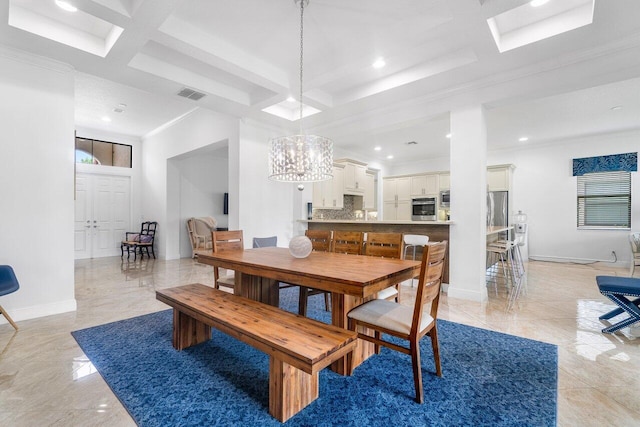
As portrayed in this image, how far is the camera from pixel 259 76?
352 centimetres

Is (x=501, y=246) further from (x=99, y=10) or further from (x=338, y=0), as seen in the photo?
(x=99, y=10)

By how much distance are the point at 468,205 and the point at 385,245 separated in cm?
150

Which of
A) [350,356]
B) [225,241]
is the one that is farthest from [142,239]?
[350,356]

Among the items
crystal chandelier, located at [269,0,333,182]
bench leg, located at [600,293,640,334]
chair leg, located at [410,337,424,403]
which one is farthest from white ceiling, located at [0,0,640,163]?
chair leg, located at [410,337,424,403]

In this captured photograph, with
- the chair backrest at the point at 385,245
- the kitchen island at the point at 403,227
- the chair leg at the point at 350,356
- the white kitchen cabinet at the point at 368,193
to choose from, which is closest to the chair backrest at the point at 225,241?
the chair backrest at the point at 385,245

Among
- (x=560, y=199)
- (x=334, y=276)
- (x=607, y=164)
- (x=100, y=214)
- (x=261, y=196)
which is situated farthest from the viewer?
(x=100, y=214)

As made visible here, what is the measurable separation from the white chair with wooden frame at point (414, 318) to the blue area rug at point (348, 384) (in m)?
0.16

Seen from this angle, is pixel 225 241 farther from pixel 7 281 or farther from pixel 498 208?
pixel 498 208

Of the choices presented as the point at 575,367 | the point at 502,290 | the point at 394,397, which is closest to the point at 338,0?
the point at 394,397

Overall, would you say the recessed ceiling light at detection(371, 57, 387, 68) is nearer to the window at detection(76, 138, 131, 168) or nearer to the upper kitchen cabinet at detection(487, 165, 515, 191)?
the upper kitchen cabinet at detection(487, 165, 515, 191)

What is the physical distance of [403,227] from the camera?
14.6ft

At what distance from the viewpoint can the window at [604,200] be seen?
6.06 meters

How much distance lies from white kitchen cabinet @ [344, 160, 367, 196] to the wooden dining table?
405 centimetres

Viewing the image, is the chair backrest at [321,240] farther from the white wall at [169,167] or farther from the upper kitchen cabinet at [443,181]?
the upper kitchen cabinet at [443,181]
